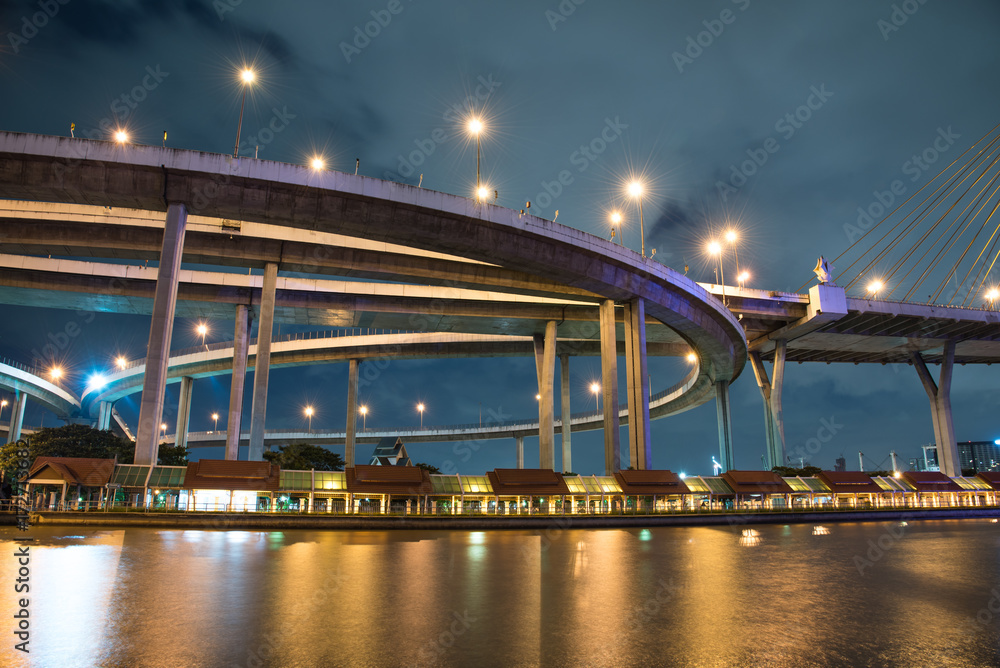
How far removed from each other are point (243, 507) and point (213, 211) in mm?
16055

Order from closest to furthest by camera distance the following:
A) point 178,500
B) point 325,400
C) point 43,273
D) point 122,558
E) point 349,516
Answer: point 122,558, point 349,516, point 178,500, point 43,273, point 325,400

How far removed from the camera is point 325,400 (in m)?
184

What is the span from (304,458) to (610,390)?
23.7m

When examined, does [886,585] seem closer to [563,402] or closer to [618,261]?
[618,261]

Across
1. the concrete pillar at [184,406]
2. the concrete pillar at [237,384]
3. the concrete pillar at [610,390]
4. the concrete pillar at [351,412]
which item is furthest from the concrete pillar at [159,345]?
the concrete pillar at [184,406]

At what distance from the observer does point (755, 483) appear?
3531cm

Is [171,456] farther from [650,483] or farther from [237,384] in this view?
[650,483]

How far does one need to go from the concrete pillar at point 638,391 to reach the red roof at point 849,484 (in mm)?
11269

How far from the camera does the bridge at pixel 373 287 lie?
1187 inches

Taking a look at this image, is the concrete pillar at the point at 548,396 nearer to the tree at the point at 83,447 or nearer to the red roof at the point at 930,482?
the red roof at the point at 930,482

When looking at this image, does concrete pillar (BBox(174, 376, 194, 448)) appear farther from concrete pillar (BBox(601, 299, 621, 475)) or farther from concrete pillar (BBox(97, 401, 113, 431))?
concrete pillar (BBox(601, 299, 621, 475))

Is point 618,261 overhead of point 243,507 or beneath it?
overhead

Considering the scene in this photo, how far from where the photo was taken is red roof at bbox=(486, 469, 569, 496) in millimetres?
30578

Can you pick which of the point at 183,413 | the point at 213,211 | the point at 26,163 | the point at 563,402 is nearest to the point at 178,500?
the point at 213,211
